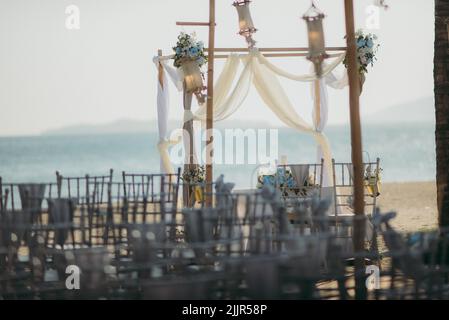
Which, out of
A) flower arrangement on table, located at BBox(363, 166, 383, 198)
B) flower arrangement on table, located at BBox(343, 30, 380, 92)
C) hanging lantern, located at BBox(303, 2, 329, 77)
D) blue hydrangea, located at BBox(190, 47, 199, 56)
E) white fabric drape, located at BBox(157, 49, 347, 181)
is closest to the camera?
hanging lantern, located at BBox(303, 2, 329, 77)

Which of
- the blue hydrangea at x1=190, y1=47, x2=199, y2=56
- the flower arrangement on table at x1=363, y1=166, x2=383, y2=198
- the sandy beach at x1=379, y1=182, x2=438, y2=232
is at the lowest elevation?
the sandy beach at x1=379, y1=182, x2=438, y2=232

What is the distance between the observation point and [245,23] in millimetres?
10930

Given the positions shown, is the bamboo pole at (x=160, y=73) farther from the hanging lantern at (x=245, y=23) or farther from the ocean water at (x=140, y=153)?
the ocean water at (x=140, y=153)

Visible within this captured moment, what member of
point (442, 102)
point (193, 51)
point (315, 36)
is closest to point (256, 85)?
point (193, 51)

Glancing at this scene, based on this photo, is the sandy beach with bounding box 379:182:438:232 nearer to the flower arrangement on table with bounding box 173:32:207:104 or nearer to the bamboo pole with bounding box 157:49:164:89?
the flower arrangement on table with bounding box 173:32:207:104

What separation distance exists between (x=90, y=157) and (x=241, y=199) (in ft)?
139

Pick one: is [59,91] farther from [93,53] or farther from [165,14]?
[165,14]

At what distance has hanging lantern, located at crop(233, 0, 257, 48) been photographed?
10.9 metres

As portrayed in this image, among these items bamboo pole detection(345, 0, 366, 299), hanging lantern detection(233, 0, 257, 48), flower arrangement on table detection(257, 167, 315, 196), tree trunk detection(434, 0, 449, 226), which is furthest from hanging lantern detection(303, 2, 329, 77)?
hanging lantern detection(233, 0, 257, 48)

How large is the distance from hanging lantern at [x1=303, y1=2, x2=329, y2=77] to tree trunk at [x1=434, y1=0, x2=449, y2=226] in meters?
1.31
